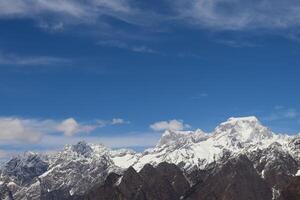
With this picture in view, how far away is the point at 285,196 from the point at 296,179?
5137 millimetres

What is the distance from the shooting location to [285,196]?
6565 inches

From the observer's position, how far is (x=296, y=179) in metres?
168
